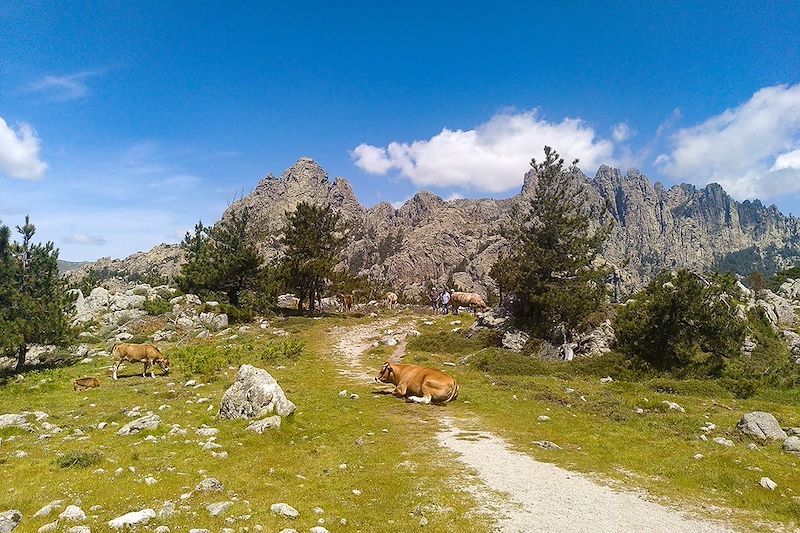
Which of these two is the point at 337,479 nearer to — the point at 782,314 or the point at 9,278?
the point at 9,278

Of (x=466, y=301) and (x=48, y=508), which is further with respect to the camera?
(x=466, y=301)

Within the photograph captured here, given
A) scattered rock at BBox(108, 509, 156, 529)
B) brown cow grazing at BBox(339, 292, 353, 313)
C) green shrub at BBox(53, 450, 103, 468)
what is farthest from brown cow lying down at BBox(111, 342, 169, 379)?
brown cow grazing at BBox(339, 292, 353, 313)

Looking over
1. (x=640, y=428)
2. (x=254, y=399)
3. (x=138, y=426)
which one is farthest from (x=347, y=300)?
(x=640, y=428)

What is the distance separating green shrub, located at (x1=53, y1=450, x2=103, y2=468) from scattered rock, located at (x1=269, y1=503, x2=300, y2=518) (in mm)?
4669

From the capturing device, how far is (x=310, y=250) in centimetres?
4756

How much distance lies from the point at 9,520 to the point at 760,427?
16902 millimetres

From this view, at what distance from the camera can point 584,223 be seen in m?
34.6

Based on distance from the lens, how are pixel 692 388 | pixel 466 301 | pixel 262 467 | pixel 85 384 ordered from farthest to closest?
pixel 466 301, pixel 692 388, pixel 85 384, pixel 262 467

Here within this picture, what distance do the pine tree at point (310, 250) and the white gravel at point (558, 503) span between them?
1460 inches

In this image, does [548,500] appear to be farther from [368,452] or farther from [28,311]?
[28,311]

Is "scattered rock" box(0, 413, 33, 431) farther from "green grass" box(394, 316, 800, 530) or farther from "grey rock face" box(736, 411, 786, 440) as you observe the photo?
"grey rock face" box(736, 411, 786, 440)

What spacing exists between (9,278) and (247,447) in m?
26.8

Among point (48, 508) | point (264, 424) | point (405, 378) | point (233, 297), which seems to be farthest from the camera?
point (233, 297)

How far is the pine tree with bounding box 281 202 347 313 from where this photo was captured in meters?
47.0
